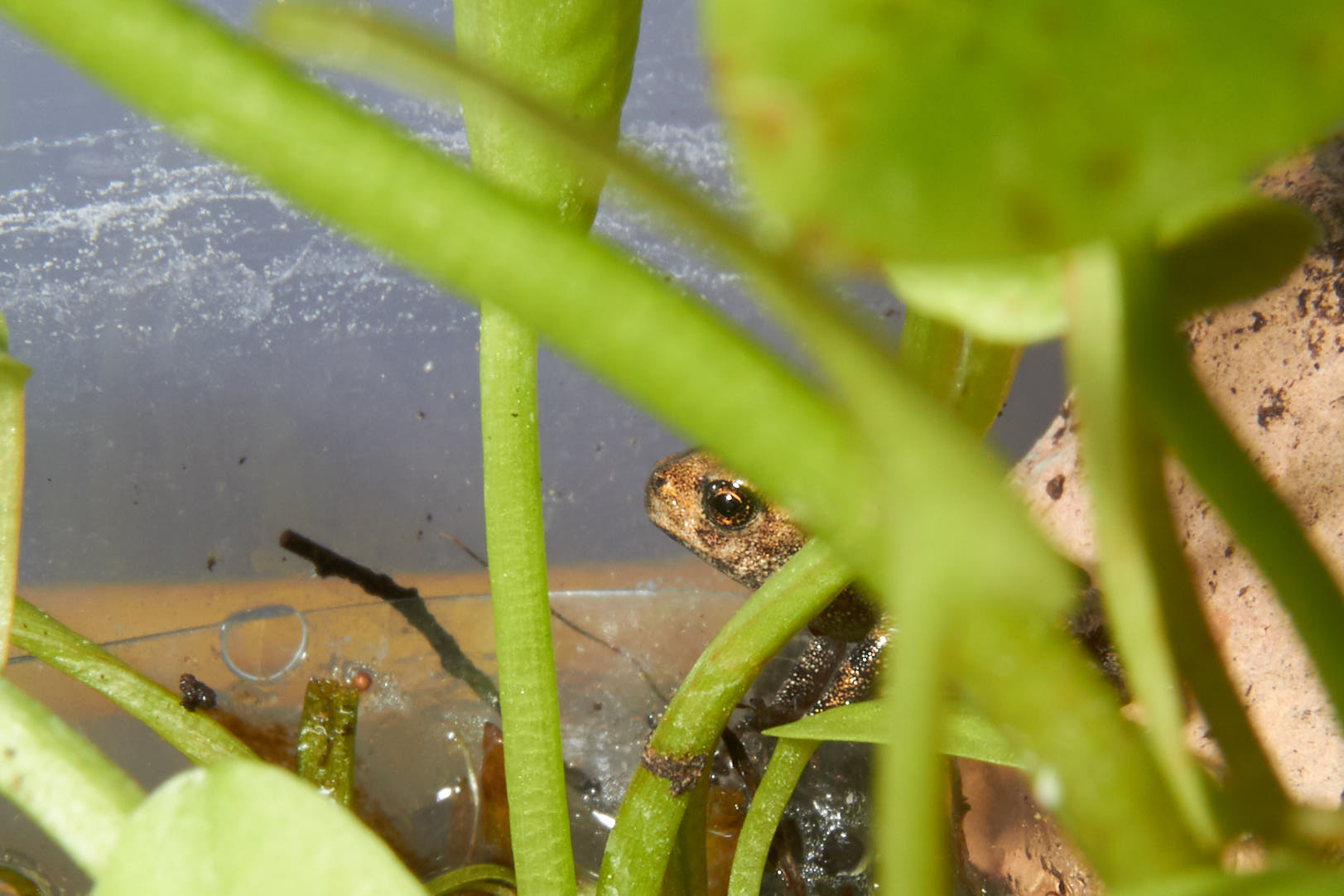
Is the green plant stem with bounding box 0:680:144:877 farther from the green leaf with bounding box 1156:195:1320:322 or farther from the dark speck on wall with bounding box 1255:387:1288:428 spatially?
the dark speck on wall with bounding box 1255:387:1288:428

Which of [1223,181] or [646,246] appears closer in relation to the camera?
[1223,181]

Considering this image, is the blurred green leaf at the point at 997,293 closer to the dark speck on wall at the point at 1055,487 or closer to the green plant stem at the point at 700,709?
the green plant stem at the point at 700,709

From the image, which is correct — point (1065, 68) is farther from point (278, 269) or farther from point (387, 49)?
point (278, 269)

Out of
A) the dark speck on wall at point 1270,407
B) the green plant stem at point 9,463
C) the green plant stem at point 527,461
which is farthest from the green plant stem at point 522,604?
the dark speck on wall at point 1270,407

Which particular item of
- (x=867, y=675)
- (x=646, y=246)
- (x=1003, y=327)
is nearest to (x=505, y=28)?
(x=1003, y=327)

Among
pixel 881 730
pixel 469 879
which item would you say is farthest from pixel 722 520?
pixel 881 730

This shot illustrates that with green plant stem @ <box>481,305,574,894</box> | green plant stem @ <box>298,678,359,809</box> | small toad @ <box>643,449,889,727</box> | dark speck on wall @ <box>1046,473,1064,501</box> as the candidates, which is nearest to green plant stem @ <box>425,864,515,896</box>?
green plant stem @ <box>298,678,359,809</box>
